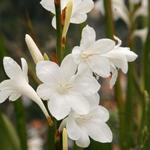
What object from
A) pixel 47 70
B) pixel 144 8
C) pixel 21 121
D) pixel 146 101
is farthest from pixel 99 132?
pixel 144 8

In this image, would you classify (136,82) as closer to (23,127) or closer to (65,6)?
(23,127)

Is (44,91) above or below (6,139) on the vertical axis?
above

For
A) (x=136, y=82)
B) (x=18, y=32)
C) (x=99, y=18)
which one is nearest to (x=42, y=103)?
(x=136, y=82)

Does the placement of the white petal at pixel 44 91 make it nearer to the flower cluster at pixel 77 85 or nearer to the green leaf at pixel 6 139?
the flower cluster at pixel 77 85

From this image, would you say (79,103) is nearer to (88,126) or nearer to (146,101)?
(88,126)

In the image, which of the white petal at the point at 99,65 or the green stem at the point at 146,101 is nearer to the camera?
the white petal at the point at 99,65

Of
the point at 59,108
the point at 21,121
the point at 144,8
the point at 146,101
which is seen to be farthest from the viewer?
the point at 144,8

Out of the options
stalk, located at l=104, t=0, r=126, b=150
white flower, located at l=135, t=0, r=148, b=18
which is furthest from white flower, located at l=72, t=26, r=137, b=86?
white flower, located at l=135, t=0, r=148, b=18

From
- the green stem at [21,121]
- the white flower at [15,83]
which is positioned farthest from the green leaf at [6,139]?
the white flower at [15,83]
